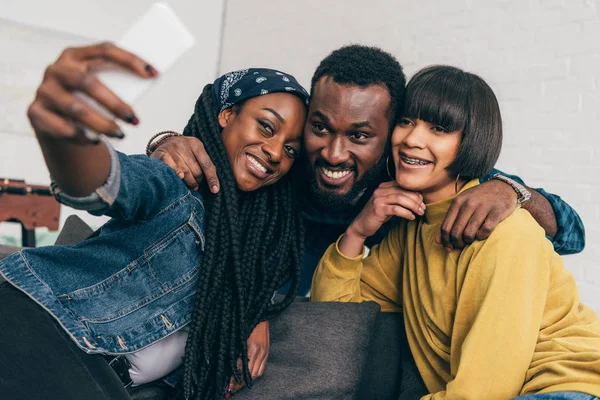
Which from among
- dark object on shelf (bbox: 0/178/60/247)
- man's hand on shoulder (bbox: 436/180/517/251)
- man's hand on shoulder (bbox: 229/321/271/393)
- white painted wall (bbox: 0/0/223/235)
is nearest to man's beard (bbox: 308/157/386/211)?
man's hand on shoulder (bbox: 436/180/517/251)

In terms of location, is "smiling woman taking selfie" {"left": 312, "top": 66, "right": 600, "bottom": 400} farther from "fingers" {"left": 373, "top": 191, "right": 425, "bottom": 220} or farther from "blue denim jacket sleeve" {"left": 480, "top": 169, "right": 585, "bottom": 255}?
"blue denim jacket sleeve" {"left": 480, "top": 169, "right": 585, "bottom": 255}

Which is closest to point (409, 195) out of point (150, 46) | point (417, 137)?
point (417, 137)

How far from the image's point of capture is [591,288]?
104 inches

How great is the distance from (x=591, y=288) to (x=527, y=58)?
117 centimetres

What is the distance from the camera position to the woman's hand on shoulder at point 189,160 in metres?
1.32

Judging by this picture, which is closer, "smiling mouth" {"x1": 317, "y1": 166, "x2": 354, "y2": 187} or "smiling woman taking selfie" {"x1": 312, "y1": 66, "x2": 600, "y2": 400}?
"smiling woman taking selfie" {"x1": 312, "y1": 66, "x2": 600, "y2": 400}

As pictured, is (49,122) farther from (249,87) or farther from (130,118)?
(249,87)

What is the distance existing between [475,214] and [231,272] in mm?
604

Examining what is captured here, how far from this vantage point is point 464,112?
1379 mm

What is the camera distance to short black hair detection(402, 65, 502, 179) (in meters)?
1.38

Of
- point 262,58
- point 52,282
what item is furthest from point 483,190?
point 262,58

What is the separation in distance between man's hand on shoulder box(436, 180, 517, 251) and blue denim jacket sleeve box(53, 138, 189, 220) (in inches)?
24.8

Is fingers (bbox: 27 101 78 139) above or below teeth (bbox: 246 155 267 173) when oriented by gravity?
above

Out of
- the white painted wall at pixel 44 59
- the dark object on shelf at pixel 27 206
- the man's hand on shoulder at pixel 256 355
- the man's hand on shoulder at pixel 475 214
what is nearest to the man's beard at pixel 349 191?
the man's hand on shoulder at pixel 475 214
